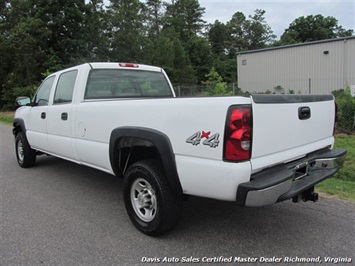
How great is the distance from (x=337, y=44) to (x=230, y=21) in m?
56.0

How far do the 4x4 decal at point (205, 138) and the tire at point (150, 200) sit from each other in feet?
2.03

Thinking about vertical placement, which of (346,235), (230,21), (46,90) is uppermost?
(230,21)

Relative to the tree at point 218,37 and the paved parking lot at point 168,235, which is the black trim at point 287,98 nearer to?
the paved parking lot at point 168,235

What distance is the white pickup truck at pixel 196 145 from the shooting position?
8.79ft

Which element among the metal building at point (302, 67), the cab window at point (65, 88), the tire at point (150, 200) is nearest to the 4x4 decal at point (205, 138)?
the tire at point (150, 200)

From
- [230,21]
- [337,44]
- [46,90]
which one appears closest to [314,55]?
[337,44]

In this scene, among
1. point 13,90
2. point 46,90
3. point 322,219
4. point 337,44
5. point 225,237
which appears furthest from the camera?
point 13,90

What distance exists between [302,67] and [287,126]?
24.3 meters

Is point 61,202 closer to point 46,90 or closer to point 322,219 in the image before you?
point 46,90

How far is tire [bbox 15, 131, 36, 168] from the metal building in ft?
59.1

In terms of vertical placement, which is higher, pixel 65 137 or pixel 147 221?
pixel 65 137

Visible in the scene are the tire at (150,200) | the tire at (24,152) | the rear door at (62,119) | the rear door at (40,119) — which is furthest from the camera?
the tire at (24,152)

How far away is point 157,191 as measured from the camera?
3238mm

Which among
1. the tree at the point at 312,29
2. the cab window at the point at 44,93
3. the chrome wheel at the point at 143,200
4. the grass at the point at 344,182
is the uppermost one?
the tree at the point at 312,29
